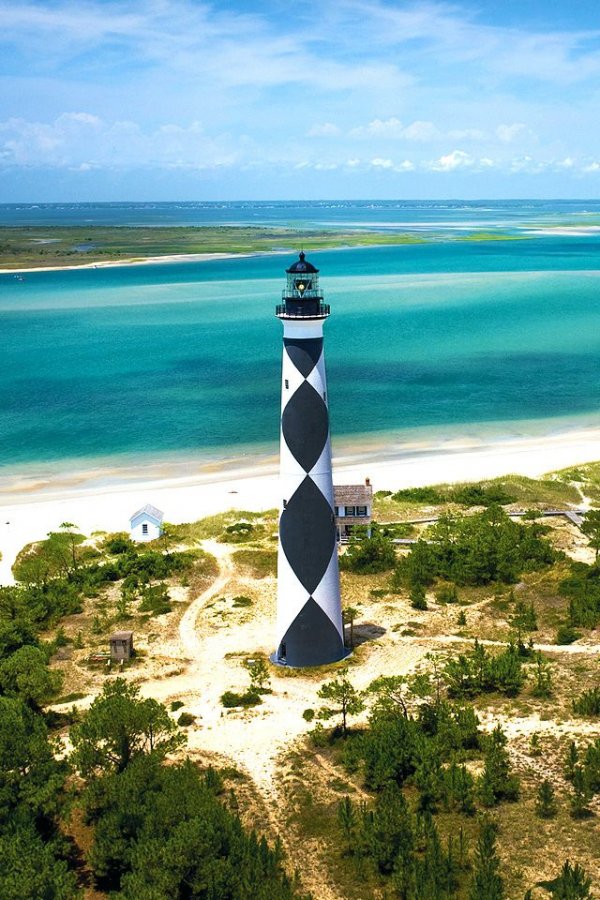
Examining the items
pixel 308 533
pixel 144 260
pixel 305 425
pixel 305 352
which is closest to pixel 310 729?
pixel 308 533

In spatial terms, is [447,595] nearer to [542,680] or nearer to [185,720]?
[542,680]

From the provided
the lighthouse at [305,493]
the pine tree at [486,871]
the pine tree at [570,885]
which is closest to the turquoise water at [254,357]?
the lighthouse at [305,493]

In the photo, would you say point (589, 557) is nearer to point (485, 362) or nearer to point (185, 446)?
point (185, 446)

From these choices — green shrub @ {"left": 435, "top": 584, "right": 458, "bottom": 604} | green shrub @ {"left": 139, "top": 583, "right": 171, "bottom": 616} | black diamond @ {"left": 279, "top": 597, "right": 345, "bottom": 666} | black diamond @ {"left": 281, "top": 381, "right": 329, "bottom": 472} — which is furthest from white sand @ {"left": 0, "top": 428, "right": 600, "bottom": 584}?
black diamond @ {"left": 281, "top": 381, "right": 329, "bottom": 472}

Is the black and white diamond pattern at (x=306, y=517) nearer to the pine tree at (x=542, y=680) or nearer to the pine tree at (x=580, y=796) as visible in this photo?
the pine tree at (x=542, y=680)

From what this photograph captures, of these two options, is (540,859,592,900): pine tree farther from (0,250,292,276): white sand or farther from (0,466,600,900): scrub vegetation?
(0,250,292,276): white sand

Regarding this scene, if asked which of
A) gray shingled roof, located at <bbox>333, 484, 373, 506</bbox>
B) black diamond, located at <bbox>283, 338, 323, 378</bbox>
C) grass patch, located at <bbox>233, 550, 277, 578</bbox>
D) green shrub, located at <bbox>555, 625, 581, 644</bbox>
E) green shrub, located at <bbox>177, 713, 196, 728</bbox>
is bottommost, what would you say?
green shrub, located at <bbox>177, 713, 196, 728</bbox>

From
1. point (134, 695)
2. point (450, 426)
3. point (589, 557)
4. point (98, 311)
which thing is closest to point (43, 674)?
point (134, 695)

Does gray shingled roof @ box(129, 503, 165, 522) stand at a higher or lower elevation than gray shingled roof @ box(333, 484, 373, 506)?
lower
